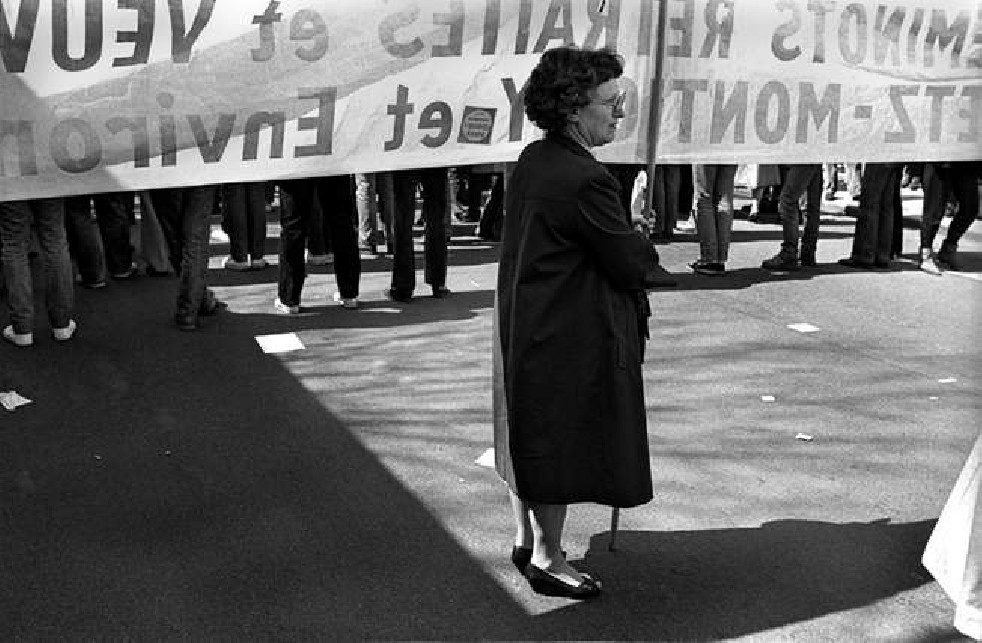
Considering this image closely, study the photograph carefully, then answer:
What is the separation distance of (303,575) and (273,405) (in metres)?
2.06

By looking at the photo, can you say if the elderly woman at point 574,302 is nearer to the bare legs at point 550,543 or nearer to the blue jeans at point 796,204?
the bare legs at point 550,543

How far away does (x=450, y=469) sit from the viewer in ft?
16.1

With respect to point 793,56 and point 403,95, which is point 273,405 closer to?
point 403,95

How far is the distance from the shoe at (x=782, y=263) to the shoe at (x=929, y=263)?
1.17 meters

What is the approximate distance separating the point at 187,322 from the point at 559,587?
4438 mm

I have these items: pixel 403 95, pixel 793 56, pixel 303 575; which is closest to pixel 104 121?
pixel 403 95

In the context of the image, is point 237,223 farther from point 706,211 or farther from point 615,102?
point 615,102

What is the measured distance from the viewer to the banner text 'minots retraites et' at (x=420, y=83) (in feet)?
17.9

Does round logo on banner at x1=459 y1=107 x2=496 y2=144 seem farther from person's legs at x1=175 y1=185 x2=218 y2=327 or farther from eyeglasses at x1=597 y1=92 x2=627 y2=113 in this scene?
eyeglasses at x1=597 y1=92 x2=627 y2=113

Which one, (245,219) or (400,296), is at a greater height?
(245,219)

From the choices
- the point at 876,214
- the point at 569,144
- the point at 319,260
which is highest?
the point at 569,144

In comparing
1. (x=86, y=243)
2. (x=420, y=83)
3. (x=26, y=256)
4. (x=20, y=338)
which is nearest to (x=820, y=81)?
(x=420, y=83)

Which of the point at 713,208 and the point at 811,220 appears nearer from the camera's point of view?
the point at 713,208

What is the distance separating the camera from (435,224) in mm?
8523
